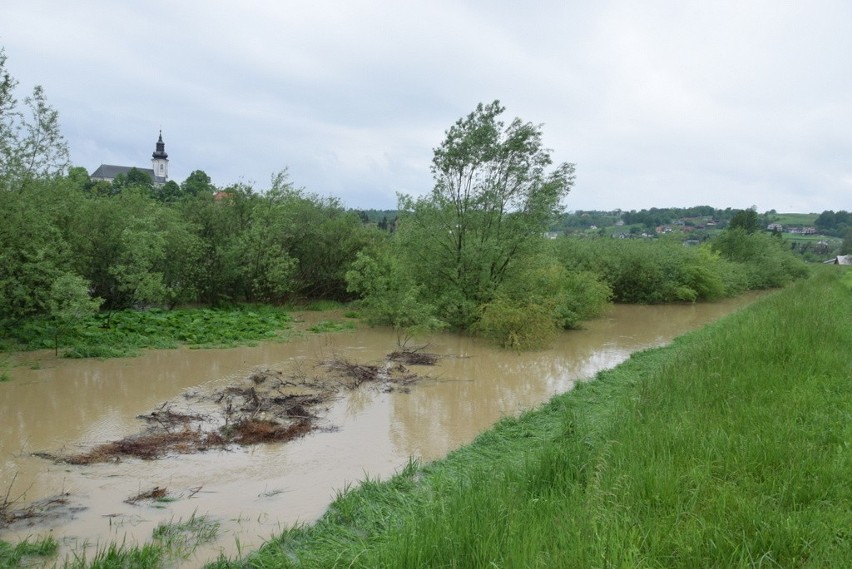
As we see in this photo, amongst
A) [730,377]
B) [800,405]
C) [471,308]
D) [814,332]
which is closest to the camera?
[800,405]

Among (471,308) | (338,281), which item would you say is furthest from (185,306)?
(471,308)

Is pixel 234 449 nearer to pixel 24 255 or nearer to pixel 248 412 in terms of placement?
pixel 248 412

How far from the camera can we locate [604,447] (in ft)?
18.9

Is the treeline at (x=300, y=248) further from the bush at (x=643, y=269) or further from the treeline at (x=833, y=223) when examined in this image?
the treeline at (x=833, y=223)

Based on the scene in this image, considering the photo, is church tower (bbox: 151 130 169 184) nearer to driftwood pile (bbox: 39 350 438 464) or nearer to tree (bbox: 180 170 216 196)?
tree (bbox: 180 170 216 196)

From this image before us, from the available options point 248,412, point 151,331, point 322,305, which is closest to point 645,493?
point 248,412

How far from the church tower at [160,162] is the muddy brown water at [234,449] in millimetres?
96234

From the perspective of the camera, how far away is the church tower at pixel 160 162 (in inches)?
3922

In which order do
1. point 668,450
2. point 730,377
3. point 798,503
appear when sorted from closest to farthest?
point 798,503, point 668,450, point 730,377

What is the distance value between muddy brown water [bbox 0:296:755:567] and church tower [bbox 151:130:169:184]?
96234mm

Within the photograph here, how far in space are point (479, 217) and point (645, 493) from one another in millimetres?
14041

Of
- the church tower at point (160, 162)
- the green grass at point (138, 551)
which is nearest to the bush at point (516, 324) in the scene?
the green grass at point (138, 551)

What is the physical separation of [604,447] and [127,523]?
4807 millimetres

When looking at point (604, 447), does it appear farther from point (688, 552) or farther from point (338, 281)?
point (338, 281)
